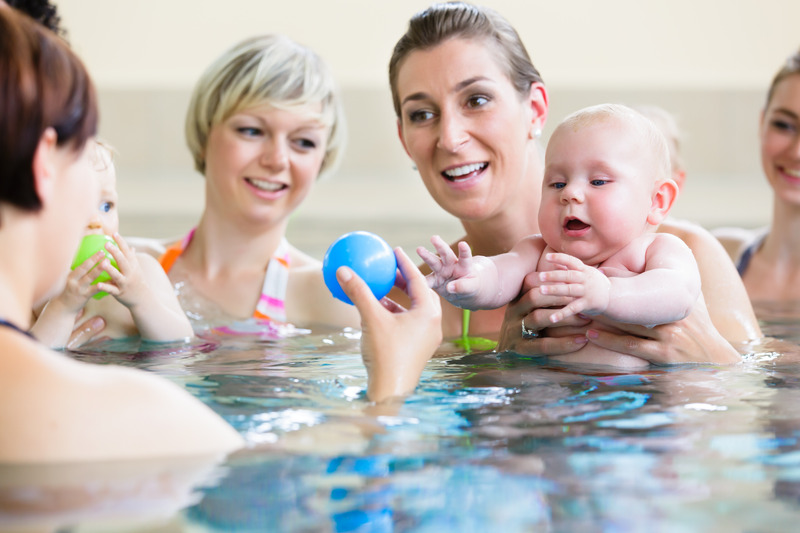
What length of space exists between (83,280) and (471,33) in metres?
1.36

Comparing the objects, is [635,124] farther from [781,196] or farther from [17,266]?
[781,196]

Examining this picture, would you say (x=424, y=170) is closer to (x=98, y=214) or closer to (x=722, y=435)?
(x=98, y=214)

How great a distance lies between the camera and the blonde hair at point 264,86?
3332 mm

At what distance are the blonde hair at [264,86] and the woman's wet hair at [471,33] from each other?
593 mm

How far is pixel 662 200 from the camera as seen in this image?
248cm

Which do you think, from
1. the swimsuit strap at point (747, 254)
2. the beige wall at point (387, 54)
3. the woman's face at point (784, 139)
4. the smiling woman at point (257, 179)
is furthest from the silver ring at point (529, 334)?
the beige wall at point (387, 54)

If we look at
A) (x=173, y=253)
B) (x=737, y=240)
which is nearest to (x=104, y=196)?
(x=173, y=253)

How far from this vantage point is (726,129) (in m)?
11.6

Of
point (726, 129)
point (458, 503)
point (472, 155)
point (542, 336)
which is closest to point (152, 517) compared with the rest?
point (458, 503)

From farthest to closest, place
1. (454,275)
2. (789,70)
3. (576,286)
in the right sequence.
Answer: (789,70) → (454,275) → (576,286)

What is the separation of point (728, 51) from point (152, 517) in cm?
1205

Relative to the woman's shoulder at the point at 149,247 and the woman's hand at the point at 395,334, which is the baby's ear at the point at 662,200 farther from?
the woman's shoulder at the point at 149,247

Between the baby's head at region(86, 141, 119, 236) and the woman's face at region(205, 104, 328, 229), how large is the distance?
0.51 m

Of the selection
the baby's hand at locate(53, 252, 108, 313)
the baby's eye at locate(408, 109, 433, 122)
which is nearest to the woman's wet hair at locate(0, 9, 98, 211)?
the baby's hand at locate(53, 252, 108, 313)
